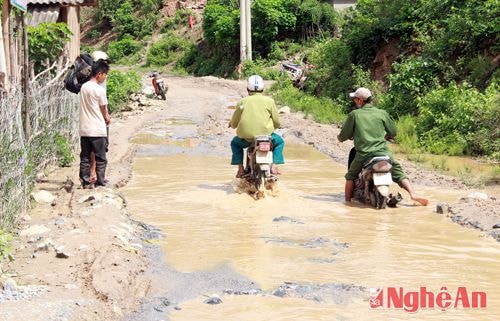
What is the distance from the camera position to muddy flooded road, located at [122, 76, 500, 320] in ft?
17.7

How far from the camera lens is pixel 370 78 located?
64.1 feet

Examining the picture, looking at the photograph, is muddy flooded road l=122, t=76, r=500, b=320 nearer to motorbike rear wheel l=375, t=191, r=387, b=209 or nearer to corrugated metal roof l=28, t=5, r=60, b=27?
motorbike rear wheel l=375, t=191, r=387, b=209

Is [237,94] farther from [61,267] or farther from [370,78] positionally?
[61,267]

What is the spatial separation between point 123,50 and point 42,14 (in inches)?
1408

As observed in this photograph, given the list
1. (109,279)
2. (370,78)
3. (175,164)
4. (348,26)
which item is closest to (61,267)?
(109,279)

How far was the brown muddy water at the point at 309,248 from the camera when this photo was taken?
5.38 meters

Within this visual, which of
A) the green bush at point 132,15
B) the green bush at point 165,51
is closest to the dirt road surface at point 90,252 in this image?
the green bush at point 165,51

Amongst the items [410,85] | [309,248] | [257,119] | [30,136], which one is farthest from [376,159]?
[410,85]

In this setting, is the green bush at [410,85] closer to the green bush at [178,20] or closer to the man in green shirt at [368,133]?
the man in green shirt at [368,133]

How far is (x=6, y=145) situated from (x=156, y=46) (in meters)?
40.3

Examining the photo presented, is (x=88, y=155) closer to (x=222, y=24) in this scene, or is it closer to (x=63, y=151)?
(x=63, y=151)

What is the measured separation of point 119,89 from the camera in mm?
20359

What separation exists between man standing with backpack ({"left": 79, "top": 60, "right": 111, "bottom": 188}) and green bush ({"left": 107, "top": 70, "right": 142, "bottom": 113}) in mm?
10561

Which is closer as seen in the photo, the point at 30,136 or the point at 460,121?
the point at 30,136
